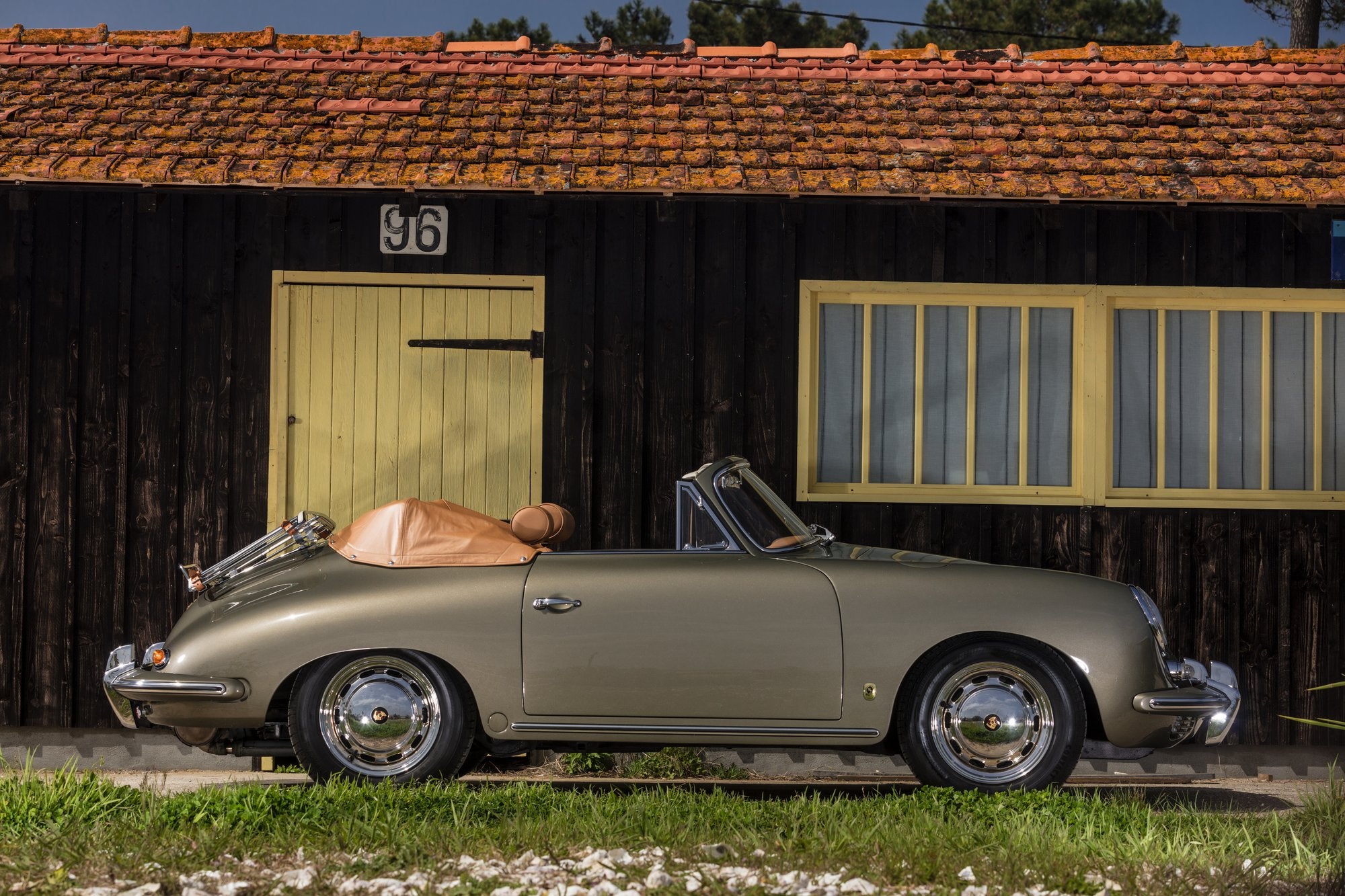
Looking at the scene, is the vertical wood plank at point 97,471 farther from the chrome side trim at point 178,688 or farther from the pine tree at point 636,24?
the pine tree at point 636,24

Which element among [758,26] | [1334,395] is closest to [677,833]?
[1334,395]

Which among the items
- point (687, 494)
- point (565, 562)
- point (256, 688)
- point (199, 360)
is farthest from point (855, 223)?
point (256, 688)

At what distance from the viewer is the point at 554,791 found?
5711 mm

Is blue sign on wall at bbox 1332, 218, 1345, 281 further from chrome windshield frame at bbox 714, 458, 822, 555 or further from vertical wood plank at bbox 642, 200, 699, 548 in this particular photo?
chrome windshield frame at bbox 714, 458, 822, 555

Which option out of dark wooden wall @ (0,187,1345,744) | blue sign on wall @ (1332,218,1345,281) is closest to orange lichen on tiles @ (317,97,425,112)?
dark wooden wall @ (0,187,1345,744)

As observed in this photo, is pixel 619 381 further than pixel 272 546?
Yes

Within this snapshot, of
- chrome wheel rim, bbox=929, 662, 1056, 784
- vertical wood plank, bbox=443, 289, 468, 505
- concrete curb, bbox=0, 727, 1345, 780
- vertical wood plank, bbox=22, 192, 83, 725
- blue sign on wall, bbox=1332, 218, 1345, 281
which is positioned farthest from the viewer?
blue sign on wall, bbox=1332, 218, 1345, 281

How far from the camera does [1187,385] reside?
8.29m

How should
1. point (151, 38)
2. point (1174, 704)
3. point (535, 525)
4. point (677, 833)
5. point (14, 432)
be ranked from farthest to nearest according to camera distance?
point (151, 38), point (14, 432), point (535, 525), point (1174, 704), point (677, 833)

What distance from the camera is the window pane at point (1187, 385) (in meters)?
8.26

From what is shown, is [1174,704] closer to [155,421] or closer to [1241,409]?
[1241,409]

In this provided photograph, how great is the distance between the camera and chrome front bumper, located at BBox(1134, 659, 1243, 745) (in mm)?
5645

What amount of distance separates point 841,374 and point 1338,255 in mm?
2931

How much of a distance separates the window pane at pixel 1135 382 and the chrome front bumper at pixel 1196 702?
2.55m
